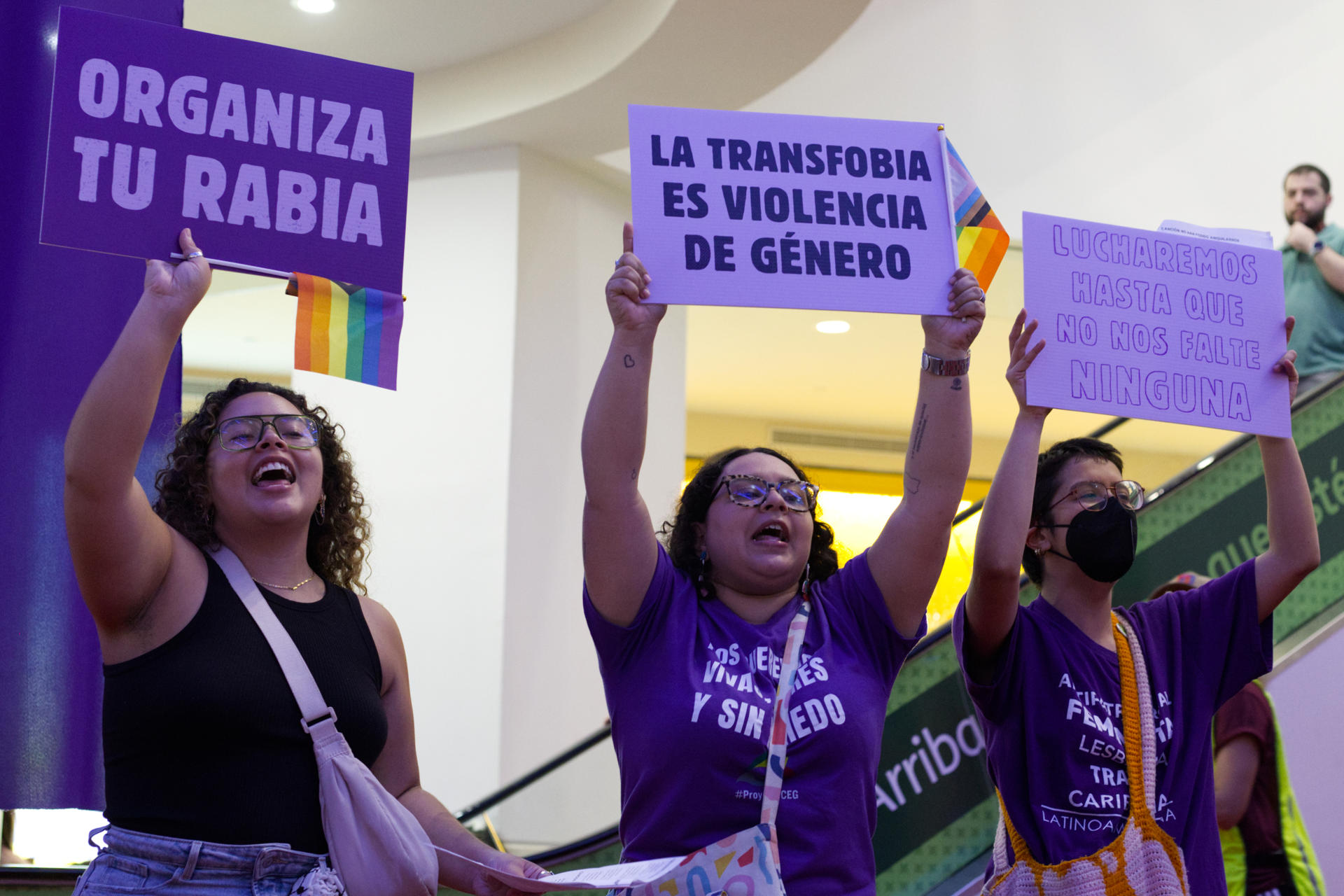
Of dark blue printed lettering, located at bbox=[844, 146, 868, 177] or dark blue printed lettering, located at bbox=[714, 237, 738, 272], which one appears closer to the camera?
dark blue printed lettering, located at bbox=[714, 237, 738, 272]

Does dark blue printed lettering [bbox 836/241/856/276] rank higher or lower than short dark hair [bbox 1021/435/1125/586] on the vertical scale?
higher

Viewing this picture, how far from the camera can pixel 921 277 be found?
2.36 metres

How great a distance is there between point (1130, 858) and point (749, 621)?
793mm

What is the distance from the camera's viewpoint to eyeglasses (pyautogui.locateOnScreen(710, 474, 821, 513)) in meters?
2.33

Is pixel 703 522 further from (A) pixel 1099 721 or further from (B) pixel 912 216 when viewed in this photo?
(A) pixel 1099 721

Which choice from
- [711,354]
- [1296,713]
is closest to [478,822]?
[1296,713]

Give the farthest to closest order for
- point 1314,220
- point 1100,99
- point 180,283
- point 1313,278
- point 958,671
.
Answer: point 1100,99
point 1314,220
point 1313,278
point 958,671
point 180,283

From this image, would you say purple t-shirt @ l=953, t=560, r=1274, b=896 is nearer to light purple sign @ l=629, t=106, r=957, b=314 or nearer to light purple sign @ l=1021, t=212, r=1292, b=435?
light purple sign @ l=1021, t=212, r=1292, b=435

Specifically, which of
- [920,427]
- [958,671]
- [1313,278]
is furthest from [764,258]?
[1313,278]

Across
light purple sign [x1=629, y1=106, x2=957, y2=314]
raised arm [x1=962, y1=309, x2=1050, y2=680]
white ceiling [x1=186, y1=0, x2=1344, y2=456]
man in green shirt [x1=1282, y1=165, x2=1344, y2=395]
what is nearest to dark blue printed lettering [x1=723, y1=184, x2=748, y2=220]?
light purple sign [x1=629, y1=106, x2=957, y2=314]

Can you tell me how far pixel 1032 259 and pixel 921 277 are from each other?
385 millimetres

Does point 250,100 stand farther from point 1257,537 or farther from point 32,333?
point 1257,537

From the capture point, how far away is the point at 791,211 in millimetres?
2398

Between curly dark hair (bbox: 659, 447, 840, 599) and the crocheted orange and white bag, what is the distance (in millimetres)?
570
